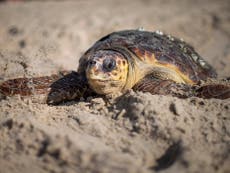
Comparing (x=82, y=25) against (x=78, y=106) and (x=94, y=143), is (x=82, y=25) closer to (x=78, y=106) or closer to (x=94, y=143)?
(x=78, y=106)

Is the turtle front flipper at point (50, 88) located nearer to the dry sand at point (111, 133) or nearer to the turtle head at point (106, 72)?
the dry sand at point (111, 133)

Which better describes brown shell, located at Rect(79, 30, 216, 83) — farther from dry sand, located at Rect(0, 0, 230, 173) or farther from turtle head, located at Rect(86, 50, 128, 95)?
dry sand, located at Rect(0, 0, 230, 173)

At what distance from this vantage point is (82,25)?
21.3 ft

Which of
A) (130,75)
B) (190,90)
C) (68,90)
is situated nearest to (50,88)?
(68,90)

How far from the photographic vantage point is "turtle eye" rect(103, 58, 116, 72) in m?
2.88

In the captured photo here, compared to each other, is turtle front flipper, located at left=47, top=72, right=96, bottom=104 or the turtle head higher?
the turtle head

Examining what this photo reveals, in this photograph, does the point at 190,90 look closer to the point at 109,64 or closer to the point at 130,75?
the point at 130,75

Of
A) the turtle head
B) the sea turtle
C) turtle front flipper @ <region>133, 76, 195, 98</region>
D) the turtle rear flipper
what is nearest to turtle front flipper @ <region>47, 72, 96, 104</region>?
the sea turtle

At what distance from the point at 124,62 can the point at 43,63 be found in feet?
4.30

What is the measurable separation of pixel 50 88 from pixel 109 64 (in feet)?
1.91

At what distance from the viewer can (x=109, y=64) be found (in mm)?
2906

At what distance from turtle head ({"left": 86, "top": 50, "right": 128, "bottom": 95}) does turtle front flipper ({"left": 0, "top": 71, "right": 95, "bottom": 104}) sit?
0.21 metres

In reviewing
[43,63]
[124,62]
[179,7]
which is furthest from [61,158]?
[179,7]

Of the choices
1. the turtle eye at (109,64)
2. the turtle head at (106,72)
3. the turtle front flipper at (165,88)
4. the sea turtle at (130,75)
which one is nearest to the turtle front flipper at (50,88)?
the sea turtle at (130,75)
